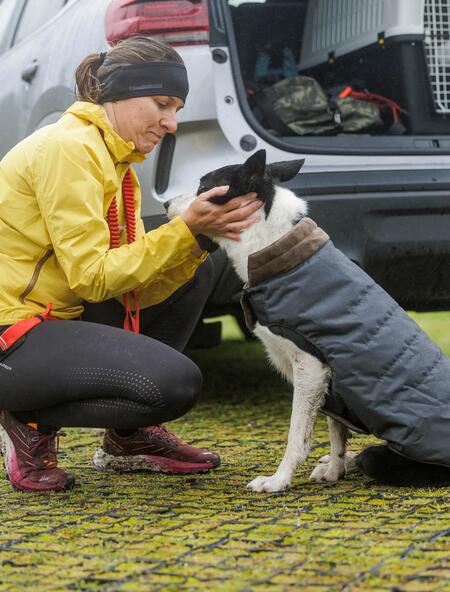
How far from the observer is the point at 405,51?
15.3 ft

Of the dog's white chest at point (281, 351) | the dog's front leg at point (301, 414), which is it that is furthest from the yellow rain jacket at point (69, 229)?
the dog's front leg at point (301, 414)

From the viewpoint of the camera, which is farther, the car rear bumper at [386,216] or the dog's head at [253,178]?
the car rear bumper at [386,216]

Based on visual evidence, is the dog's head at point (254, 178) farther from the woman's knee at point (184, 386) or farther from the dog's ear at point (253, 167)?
the woman's knee at point (184, 386)

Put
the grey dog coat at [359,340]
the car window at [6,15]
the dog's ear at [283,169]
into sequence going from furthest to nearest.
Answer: the car window at [6,15]
the dog's ear at [283,169]
the grey dog coat at [359,340]

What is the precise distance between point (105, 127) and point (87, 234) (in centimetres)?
38

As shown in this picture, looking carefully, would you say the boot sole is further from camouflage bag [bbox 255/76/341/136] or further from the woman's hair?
camouflage bag [bbox 255/76/341/136]

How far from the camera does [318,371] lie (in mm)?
3090

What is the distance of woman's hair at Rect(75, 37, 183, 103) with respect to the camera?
10.5 ft

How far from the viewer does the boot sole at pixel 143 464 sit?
11.4 feet

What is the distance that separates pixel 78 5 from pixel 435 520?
109 inches

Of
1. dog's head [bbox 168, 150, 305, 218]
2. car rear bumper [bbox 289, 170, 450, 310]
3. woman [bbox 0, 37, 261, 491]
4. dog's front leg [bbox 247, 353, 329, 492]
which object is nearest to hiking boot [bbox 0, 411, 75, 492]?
woman [bbox 0, 37, 261, 491]

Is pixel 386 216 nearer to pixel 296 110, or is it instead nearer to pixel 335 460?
pixel 296 110

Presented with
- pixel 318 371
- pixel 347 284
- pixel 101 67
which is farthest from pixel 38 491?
pixel 101 67

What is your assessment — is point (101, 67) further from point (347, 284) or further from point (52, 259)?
point (347, 284)
